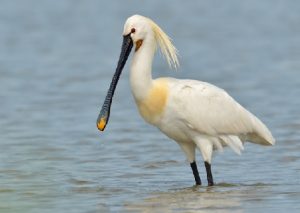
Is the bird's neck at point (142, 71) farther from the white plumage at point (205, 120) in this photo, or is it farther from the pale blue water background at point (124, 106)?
the pale blue water background at point (124, 106)

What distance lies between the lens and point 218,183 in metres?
12.5

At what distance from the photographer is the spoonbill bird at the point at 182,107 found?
1208 centimetres

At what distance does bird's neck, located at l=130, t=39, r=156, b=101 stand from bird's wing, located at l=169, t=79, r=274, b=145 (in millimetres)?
254

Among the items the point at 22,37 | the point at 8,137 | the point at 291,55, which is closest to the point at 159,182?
the point at 8,137

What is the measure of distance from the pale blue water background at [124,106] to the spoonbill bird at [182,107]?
43 centimetres

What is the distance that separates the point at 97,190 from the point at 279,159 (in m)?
2.63

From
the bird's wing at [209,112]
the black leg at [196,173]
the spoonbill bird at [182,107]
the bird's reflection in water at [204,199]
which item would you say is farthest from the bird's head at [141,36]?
the bird's reflection in water at [204,199]

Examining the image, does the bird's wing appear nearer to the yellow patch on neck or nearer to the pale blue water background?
the yellow patch on neck

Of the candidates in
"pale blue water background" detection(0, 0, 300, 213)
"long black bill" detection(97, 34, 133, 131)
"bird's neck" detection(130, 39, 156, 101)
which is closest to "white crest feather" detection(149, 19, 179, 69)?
"bird's neck" detection(130, 39, 156, 101)

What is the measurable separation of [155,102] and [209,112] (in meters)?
0.65

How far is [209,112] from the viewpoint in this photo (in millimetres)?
12398

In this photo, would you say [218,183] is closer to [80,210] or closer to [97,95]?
[80,210]

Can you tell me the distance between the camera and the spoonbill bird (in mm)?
12078

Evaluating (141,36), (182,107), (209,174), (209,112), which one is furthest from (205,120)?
(141,36)
